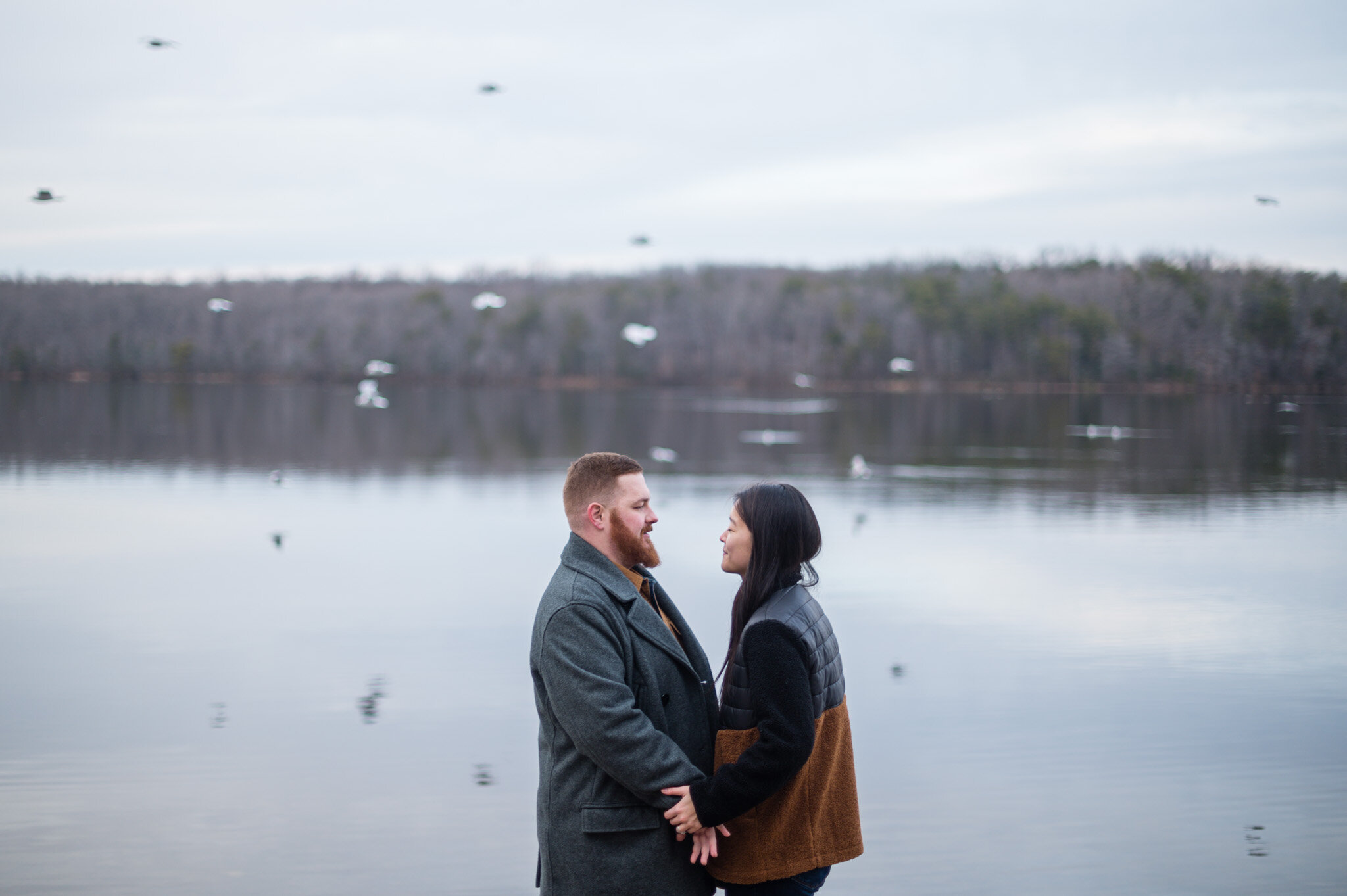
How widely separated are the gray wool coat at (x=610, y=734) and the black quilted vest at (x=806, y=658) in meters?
0.11

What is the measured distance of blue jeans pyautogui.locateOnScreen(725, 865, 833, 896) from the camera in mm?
3305

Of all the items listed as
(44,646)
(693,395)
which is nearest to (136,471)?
(44,646)

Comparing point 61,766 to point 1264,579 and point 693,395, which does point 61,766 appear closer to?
point 1264,579

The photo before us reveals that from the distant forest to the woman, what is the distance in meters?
108

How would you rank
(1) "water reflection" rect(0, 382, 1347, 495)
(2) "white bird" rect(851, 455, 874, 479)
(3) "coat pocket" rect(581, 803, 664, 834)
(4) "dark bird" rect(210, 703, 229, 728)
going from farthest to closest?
(1) "water reflection" rect(0, 382, 1347, 495)
(2) "white bird" rect(851, 455, 874, 479)
(4) "dark bird" rect(210, 703, 229, 728)
(3) "coat pocket" rect(581, 803, 664, 834)

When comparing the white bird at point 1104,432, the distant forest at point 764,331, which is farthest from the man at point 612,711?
the distant forest at point 764,331

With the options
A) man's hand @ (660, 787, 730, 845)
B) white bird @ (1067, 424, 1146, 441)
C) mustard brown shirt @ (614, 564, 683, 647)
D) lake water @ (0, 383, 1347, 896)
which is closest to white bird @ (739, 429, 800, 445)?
white bird @ (1067, 424, 1146, 441)

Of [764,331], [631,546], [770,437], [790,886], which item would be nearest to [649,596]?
[631,546]

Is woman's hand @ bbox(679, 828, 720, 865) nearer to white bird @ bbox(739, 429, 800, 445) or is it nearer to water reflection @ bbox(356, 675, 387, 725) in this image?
water reflection @ bbox(356, 675, 387, 725)

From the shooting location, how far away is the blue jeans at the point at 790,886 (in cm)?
330

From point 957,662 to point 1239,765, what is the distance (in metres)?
3.15

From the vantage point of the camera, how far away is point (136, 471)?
93.7ft

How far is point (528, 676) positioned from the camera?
33.2ft

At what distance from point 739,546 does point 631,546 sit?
0.29 metres
